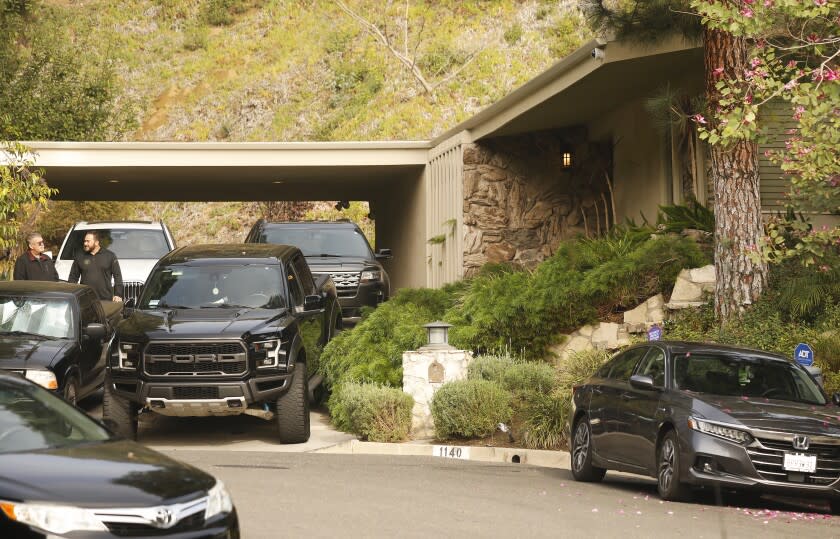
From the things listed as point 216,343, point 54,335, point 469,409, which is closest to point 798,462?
point 469,409

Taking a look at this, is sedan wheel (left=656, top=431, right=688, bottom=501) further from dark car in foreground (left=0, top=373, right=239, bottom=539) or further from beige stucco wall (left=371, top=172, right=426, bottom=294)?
beige stucco wall (left=371, top=172, right=426, bottom=294)

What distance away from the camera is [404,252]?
29562 mm

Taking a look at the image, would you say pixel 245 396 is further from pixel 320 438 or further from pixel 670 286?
pixel 670 286

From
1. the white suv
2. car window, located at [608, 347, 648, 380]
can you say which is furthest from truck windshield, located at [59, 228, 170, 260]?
car window, located at [608, 347, 648, 380]

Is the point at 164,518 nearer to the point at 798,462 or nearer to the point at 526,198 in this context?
the point at 798,462

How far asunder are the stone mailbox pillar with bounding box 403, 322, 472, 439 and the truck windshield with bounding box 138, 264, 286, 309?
1.89 meters

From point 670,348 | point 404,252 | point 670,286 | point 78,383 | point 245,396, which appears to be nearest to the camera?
point 670,348

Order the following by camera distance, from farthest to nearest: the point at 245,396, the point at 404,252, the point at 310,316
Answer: the point at 404,252 → the point at 310,316 → the point at 245,396

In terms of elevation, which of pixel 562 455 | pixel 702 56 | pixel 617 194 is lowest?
pixel 562 455

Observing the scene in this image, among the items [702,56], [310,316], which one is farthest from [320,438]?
[702,56]

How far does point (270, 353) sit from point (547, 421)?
3.31 metres

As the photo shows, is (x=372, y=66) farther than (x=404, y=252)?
Yes

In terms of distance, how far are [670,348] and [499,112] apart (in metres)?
10.0

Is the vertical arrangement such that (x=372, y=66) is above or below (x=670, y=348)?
above
